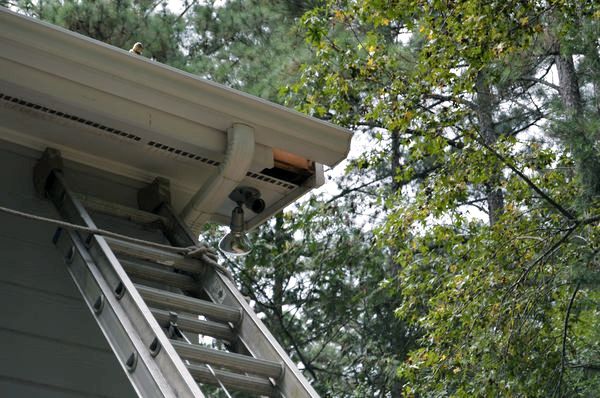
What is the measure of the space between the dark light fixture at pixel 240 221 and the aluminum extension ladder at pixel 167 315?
0.21 meters

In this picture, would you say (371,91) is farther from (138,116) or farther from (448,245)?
(138,116)

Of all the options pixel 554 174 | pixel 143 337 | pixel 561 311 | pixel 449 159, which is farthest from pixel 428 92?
pixel 143 337

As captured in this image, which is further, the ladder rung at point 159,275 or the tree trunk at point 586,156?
the tree trunk at point 586,156

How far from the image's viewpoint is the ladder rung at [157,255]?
298 cm

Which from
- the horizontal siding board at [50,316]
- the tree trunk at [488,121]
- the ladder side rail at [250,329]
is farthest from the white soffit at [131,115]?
the tree trunk at [488,121]

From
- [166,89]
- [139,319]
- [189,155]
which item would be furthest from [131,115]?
[139,319]

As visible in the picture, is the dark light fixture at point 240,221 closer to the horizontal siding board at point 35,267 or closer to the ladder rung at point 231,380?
the horizontal siding board at point 35,267

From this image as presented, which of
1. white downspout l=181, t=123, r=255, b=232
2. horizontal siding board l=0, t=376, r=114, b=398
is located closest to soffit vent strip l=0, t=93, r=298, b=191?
white downspout l=181, t=123, r=255, b=232

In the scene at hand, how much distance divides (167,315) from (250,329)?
271 millimetres

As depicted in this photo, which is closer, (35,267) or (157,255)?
(157,255)

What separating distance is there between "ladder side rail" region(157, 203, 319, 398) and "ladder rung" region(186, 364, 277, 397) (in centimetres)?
6

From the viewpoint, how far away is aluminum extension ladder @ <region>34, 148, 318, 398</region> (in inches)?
95.6

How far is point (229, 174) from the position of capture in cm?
322

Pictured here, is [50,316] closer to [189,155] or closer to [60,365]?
[60,365]
